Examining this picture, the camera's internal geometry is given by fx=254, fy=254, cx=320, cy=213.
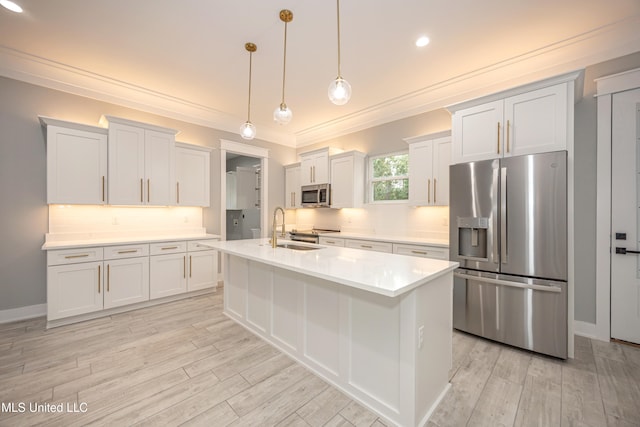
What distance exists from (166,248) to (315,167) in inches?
115

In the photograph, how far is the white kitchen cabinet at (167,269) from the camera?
3.50 m

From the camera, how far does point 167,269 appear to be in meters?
3.62

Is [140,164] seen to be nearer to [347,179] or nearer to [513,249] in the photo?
[347,179]

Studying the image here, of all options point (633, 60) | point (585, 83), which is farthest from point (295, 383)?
point (633, 60)

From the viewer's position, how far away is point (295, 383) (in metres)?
1.93

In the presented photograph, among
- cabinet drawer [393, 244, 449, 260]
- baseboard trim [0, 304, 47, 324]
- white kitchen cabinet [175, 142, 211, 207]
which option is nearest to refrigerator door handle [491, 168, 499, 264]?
cabinet drawer [393, 244, 449, 260]

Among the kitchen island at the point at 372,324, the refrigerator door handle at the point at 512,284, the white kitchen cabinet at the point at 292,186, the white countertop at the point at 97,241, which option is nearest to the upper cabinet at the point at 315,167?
the white kitchen cabinet at the point at 292,186

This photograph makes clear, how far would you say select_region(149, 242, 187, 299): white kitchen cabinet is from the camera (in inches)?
138

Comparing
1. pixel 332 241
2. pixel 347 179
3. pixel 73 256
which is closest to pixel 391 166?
pixel 347 179

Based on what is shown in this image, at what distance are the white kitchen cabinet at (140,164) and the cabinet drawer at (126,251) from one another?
0.61 meters

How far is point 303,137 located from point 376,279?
4896 millimetres

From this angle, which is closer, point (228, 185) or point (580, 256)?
point (580, 256)

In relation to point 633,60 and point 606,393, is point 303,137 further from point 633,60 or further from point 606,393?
point 606,393

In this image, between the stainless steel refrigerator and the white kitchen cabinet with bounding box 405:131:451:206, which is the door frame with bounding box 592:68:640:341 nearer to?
the stainless steel refrigerator
